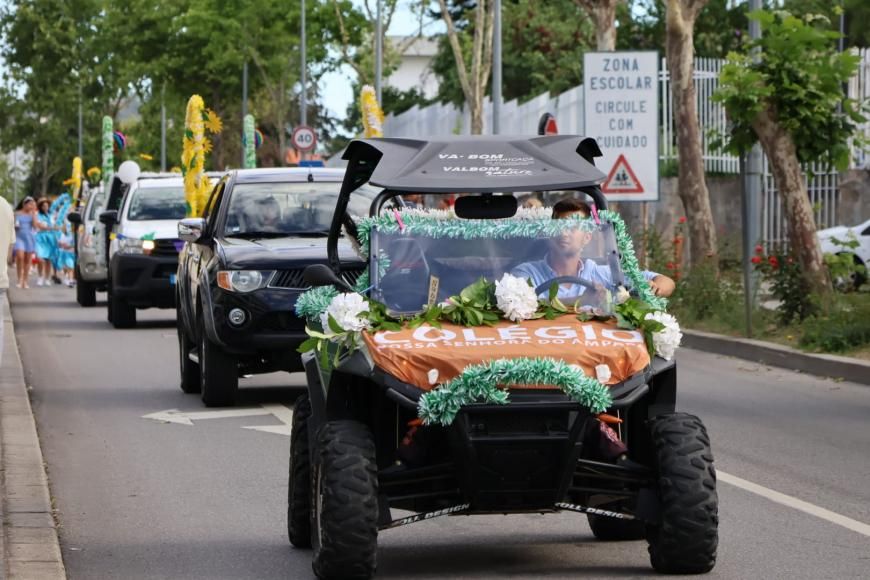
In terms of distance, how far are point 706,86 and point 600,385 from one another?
27341 millimetres

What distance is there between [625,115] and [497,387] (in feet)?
54.5

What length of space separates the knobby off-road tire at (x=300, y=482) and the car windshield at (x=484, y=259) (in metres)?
0.75

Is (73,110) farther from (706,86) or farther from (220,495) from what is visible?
(220,495)

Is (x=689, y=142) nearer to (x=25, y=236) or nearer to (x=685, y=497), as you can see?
(x=25, y=236)

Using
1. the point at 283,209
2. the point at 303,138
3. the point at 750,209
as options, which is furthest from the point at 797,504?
the point at 303,138

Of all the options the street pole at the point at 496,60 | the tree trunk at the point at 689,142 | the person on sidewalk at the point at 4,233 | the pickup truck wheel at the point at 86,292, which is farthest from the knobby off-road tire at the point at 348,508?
the street pole at the point at 496,60

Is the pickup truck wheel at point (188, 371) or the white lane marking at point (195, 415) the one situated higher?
the pickup truck wheel at point (188, 371)

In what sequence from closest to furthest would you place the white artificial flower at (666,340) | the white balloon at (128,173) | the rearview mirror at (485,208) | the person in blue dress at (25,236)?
1. the white artificial flower at (666,340)
2. the rearview mirror at (485,208)
3. the white balloon at (128,173)
4. the person in blue dress at (25,236)

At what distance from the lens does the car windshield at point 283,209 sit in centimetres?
1488

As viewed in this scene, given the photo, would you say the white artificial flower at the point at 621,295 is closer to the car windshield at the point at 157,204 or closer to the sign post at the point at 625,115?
the sign post at the point at 625,115

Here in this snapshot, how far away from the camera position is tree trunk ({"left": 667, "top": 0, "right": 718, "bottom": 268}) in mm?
24516

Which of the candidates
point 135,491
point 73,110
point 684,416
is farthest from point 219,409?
point 73,110

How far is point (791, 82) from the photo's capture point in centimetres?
1978

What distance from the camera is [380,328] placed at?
7.42 metres
